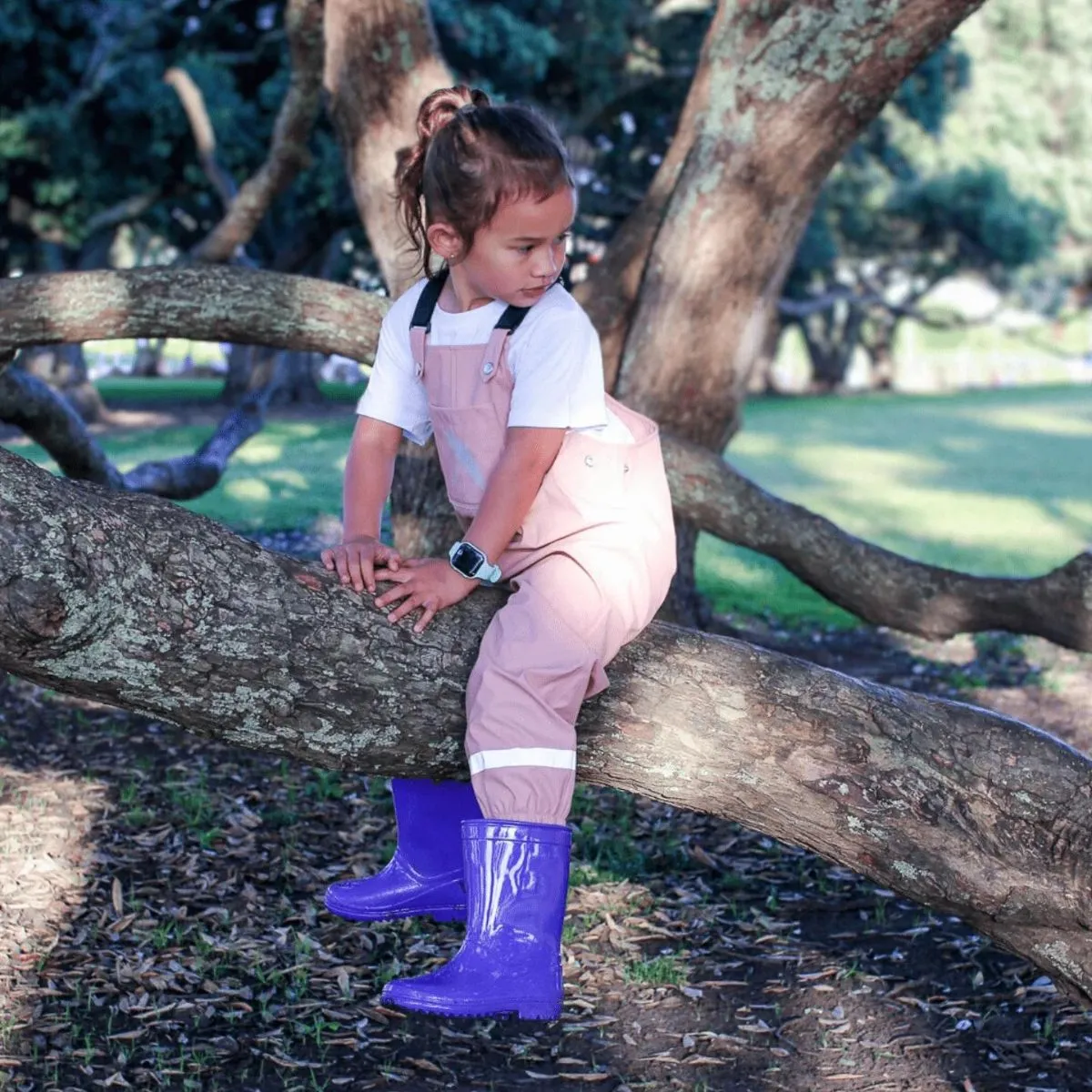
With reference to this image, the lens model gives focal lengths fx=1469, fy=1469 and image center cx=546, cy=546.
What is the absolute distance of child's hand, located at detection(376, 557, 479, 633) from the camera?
272cm

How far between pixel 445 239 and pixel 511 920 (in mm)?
1317

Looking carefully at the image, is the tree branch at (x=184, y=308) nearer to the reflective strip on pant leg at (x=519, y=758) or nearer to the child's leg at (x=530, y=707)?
the child's leg at (x=530, y=707)

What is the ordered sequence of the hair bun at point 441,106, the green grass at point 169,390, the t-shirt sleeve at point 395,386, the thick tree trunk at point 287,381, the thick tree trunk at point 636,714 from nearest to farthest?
the thick tree trunk at point 636,714, the hair bun at point 441,106, the t-shirt sleeve at point 395,386, the thick tree trunk at point 287,381, the green grass at point 169,390

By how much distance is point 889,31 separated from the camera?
17.4 feet

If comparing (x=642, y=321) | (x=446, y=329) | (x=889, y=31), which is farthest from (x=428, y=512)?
(x=446, y=329)

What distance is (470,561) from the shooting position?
2754 mm

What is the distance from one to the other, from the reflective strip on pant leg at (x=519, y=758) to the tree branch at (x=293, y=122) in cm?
485

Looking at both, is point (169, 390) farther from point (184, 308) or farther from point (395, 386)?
point (395, 386)

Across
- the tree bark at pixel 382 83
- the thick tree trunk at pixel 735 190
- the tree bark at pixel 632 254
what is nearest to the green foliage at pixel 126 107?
the tree bark at pixel 382 83

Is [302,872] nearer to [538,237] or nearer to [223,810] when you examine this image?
[223,810]

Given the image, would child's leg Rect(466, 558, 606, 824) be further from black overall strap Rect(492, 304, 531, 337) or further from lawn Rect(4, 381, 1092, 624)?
lawn Rect(4, 381, 1092, 624)

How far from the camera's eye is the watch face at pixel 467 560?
9.00ft

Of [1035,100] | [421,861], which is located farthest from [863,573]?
[1035,100]

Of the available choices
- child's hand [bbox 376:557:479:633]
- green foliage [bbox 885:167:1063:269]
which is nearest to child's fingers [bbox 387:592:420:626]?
child's hand [bbox 376:557:479:633]
